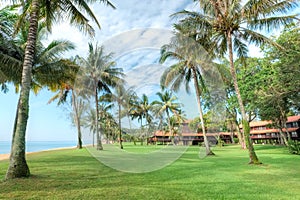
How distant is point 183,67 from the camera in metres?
17.8

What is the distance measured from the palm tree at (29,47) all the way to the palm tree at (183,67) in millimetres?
6893

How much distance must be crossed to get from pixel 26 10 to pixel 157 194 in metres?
9.50

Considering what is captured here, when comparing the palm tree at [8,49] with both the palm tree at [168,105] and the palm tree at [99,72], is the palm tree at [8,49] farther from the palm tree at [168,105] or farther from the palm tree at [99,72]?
the palm tree at [168,105]

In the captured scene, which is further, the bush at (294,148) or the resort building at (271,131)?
the resort building at (271,131)

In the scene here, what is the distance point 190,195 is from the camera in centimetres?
515

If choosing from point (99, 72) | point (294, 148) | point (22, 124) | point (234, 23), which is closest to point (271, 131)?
point (294, 148)

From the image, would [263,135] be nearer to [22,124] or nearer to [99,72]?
[99,72]

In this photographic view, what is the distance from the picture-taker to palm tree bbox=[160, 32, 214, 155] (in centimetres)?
1535

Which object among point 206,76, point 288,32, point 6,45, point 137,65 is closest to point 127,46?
point 137,65

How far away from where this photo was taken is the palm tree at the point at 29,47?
6.87 m

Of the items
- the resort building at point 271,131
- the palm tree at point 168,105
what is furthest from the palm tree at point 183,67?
the resort building at point 271,131

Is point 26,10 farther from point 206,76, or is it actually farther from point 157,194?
point 206,76

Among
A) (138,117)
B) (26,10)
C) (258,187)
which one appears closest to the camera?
(258,187)

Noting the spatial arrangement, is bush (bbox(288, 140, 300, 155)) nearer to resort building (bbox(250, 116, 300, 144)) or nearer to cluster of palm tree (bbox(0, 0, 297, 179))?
cluster of palm tree (bbox(0, 0, 297, 179))
